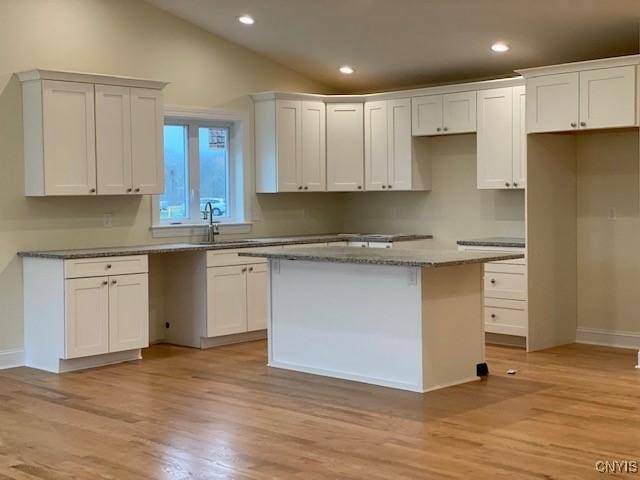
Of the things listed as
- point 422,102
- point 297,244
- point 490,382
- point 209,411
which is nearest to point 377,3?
point 422,102

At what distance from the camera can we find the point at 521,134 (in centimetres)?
765

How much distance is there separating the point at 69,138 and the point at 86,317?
1.38m

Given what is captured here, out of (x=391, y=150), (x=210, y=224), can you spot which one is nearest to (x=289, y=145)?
(x=391, y=150)

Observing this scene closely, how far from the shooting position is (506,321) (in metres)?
7.55

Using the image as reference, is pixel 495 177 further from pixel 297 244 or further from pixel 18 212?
pixel 18 212

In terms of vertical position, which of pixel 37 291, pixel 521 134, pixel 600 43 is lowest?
pixel 37 291

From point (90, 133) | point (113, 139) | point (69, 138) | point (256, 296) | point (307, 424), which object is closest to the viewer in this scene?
point (307, 424)

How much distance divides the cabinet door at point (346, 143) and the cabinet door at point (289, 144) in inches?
14.0

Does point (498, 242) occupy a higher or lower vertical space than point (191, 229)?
lower

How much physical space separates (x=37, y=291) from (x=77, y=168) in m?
0.99

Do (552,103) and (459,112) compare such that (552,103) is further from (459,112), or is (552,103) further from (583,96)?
(459,112)

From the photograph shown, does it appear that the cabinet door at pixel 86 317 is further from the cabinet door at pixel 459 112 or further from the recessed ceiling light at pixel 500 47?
the recessed ceiling light at pixel 500 47

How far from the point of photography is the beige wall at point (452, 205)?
8.20 m

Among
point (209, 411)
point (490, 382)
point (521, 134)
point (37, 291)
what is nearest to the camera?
point (209, 411)
